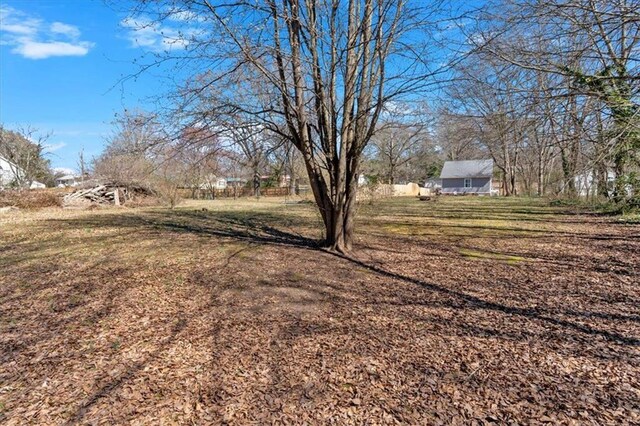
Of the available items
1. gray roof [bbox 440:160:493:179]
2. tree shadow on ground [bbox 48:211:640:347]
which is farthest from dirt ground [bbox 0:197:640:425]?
gray roof [bbox 440:160:493:179]

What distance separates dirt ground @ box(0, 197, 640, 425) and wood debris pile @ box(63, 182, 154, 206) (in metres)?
12.6

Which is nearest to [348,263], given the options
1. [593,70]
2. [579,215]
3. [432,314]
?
[432,314]

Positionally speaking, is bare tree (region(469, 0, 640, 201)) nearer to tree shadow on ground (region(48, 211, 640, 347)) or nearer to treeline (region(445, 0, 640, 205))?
treeline (region(445, 0, 640, 205))

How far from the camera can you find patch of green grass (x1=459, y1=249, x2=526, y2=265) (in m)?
5.91

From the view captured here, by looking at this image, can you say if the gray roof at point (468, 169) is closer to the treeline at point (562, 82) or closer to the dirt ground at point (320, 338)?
the treeline at point (562, 82)

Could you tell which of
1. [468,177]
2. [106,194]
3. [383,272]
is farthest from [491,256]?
[468,177]

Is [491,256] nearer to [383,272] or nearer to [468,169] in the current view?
[383,272]

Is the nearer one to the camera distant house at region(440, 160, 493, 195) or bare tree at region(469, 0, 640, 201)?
bare tree at region(469, 0, 640, 201)

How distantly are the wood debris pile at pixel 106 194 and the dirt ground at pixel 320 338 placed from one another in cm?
1258

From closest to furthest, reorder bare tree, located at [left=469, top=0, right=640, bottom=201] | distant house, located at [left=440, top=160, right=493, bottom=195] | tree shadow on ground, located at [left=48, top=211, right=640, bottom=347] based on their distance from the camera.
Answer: tree shadow on ground, located at [left=48, top=211, right=640, bottom=347]
bare tree, located at [left=469, top=0, right=640, bottom=201]
distant house, located at [left=440, top=160, right=493, bottom=195]

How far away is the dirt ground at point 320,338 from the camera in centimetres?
221

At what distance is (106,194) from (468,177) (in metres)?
38.2

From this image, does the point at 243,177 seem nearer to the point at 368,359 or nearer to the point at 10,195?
the point at 10,195

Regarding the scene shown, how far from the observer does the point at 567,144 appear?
242 inches
